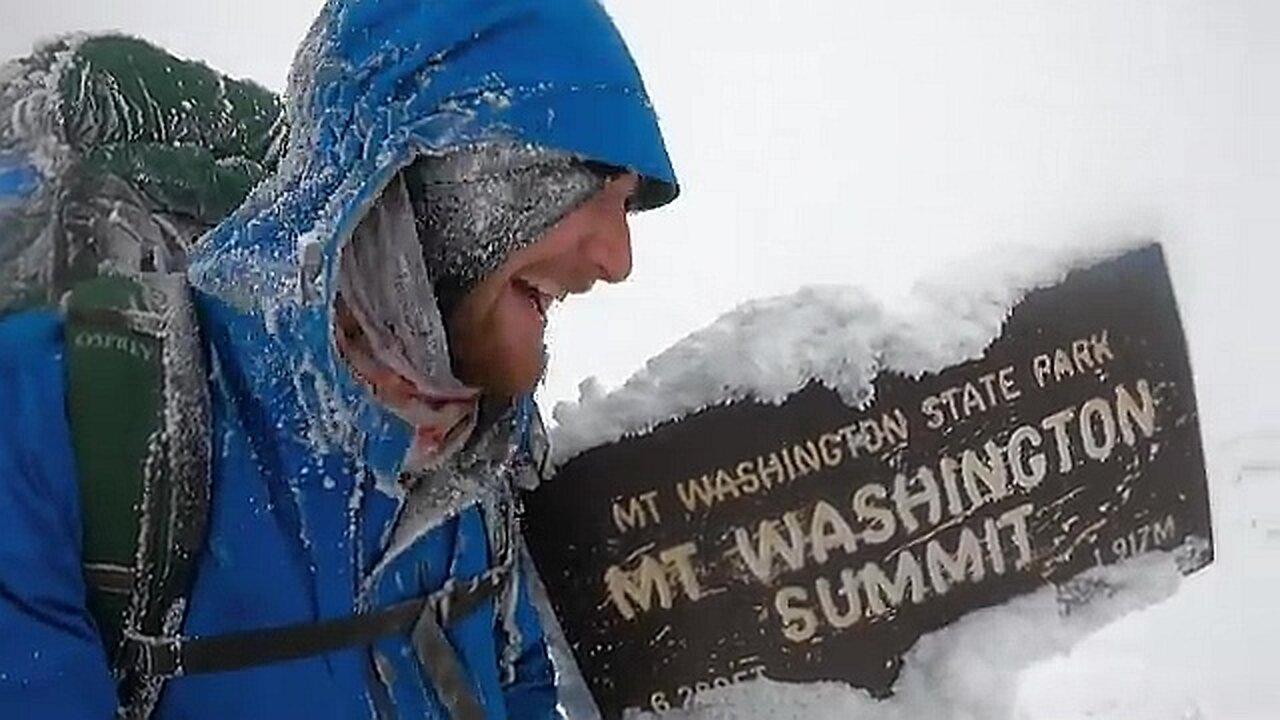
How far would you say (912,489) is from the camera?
793 mm

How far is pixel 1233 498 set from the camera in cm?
82

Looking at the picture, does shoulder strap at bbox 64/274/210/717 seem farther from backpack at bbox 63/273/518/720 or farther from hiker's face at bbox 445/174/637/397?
hiker's face at bbox 445/174/637/397

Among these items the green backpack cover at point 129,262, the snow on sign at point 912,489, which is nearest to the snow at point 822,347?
the snow on sign at point 912,489

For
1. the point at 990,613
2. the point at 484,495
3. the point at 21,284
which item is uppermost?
the point at 21,284

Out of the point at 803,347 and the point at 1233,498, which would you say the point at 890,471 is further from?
the point at 1233,498

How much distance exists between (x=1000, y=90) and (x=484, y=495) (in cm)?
45

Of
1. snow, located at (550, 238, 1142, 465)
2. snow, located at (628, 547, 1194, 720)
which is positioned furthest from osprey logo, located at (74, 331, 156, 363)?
snow, located at (628, 547, 1194, 720)

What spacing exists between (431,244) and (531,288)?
0.16ft

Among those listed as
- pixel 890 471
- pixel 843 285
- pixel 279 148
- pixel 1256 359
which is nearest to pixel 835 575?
pixel 890 471

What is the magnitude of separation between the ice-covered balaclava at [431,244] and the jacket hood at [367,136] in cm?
1

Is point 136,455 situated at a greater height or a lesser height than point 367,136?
lesser

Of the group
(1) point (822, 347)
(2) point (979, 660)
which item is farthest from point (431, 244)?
(2) point (979, 660)

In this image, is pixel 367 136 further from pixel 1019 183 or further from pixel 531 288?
pixel 1019 183

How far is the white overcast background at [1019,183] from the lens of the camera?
830 mm
